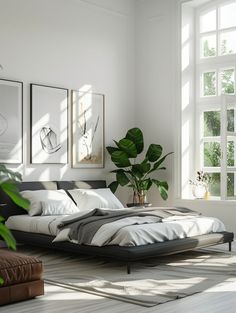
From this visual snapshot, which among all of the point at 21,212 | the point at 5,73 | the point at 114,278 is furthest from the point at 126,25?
the point at 114,278

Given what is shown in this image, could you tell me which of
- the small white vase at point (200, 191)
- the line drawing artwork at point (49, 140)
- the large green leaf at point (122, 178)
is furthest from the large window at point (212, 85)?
the line drawing artwork at point (49, 140)

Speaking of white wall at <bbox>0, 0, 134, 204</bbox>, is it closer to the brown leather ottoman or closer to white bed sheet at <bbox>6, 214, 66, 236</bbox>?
white bed sheet at <bbox>6, 214, 66, 236</bbox>

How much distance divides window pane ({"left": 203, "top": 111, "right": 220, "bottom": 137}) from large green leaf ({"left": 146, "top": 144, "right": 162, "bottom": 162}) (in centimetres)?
92

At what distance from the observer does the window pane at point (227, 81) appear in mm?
7723

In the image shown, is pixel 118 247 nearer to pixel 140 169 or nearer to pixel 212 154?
pixel 140 169

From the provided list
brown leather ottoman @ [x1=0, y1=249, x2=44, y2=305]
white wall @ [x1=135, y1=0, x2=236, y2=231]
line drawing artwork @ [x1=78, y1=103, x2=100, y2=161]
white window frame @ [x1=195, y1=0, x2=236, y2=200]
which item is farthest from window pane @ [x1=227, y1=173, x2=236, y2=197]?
brown leather ottoman @ [x1=0, y1=249, x2=44, y2=305]

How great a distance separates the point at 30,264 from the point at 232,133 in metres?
4.53

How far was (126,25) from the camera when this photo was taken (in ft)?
27.5

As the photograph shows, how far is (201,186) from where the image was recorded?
7.74 metres

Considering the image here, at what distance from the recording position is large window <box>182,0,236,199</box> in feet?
24.9

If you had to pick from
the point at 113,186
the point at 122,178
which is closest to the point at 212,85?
the point at 122,178

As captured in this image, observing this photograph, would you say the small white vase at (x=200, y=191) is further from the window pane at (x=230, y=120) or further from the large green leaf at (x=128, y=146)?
the large green leaf at (x=128, y=146)

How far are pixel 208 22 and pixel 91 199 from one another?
3.57m

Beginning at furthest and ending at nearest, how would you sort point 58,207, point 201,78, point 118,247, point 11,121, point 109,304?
point 201,78
point 11,121
point 58,207
point 118,247
point 109,304
